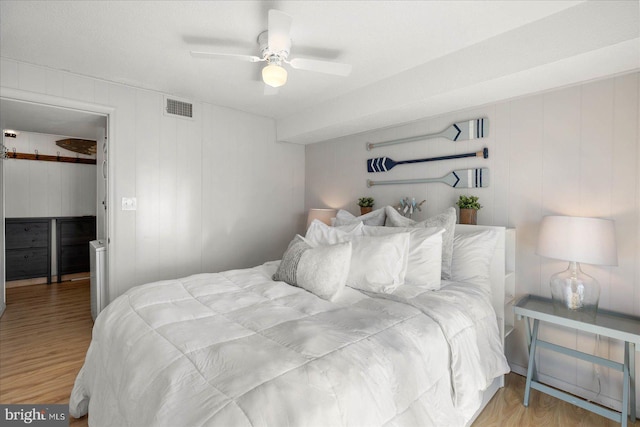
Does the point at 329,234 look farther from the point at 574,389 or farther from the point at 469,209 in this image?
the point at 574,389

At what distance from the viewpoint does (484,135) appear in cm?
264

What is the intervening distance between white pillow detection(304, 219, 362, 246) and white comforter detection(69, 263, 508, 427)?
→ 54cm

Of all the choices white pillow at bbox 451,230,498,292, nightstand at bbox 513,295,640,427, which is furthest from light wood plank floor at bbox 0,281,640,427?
white pillow at bbox 451,230,498,292

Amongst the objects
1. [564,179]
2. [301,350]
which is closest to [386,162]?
[564,179]

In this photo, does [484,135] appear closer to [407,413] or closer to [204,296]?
[407,413]

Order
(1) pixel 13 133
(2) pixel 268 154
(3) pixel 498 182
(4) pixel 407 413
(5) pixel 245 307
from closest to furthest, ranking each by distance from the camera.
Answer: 1. (4) pixel 407 413
2. (5) pixel 245 307
3. (3) pixel 498 182
4. (2) pixel 268 154
5. (1) pixel 13 133

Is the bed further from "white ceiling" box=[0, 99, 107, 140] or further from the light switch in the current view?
"white ceiling" box=[0, 99, 107, 140]

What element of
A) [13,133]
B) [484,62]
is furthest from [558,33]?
[13,133]

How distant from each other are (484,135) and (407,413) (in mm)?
2291

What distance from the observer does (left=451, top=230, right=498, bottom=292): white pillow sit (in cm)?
229

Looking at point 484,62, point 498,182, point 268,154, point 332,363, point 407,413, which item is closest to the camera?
point 332,363

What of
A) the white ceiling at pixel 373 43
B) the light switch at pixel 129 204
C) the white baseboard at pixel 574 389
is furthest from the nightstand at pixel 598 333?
the light switch at pixel 129 204

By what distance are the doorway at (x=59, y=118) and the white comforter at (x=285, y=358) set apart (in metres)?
1.85

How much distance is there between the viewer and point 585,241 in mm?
1857
